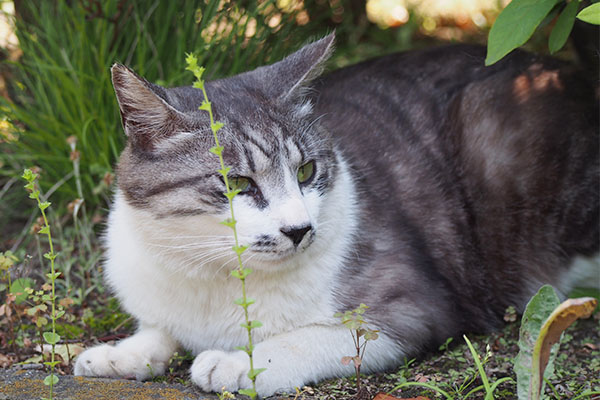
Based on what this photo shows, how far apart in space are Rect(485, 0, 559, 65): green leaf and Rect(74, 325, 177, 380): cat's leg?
1.53 m

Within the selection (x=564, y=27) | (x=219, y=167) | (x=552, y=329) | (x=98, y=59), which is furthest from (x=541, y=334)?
(x=98, y=59)

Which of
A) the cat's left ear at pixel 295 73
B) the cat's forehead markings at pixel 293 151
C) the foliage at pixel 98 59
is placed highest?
the foliage at pixel 98 59

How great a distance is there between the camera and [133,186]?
2416mm

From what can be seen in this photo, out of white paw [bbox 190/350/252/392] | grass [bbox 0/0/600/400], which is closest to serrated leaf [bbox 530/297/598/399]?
white paw [bbox 190/350/252/392]

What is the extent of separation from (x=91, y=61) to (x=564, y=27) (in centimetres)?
239

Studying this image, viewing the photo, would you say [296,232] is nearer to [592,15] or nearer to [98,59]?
[592,15]

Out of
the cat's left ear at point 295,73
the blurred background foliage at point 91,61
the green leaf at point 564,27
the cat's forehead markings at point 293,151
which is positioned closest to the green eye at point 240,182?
the cat's forehead markings at point 293,151

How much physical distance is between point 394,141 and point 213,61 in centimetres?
120

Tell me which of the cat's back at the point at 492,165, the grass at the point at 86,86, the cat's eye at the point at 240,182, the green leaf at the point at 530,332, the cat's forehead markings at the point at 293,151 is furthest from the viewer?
the grass at the point at 86,86

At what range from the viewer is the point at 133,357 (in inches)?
97.8

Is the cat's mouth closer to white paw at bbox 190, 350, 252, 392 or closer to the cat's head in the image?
the cat's head

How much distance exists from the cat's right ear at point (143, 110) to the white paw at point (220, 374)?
0.74m

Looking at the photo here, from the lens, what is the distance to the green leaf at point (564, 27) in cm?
243

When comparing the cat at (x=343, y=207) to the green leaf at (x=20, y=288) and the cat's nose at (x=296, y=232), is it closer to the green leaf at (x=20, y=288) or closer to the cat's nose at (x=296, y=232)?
the cat's nose at (x=296, y=232)
